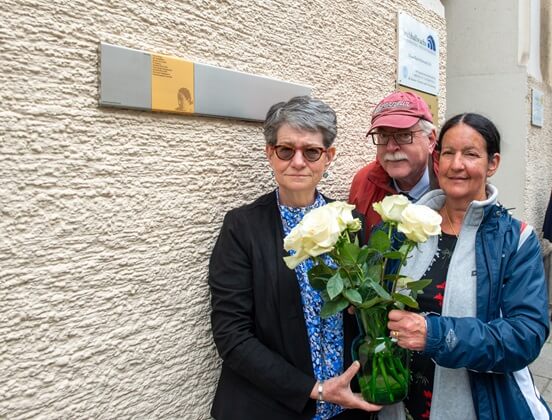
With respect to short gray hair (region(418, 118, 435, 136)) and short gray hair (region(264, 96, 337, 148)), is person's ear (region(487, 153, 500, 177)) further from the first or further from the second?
short gray hair (region(264, 96, 337, 148))

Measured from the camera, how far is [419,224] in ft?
4.53

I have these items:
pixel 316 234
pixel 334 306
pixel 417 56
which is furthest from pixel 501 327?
pixel 417 56

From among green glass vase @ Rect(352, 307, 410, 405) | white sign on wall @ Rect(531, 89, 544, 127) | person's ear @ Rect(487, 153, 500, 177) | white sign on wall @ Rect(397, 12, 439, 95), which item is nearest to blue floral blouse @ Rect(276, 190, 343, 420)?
green glass vase @ Rect(352, 307, 410, 405)

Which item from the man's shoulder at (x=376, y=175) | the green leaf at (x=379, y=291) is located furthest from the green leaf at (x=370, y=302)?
the man's shoulder at (x=376, y=175)

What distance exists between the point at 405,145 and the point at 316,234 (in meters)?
1.08

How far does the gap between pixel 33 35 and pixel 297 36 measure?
4.34ft

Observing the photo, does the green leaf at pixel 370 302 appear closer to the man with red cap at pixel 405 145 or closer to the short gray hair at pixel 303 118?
the short gray hair at pixel 303 118

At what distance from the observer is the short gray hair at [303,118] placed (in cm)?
173

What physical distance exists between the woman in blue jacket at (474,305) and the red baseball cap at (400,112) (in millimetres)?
312

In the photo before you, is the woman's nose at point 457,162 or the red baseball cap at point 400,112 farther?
the red baseball cap at point 400,112

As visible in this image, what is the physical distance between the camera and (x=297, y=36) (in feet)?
7.66

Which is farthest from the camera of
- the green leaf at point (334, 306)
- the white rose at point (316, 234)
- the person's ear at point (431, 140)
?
the person's ear at point (431, 140)

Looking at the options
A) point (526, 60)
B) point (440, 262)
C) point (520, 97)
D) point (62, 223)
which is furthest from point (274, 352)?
point (526, 60)

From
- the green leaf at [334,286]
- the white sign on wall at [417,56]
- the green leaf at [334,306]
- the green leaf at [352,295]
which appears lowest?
the green leaf at [334,306]
